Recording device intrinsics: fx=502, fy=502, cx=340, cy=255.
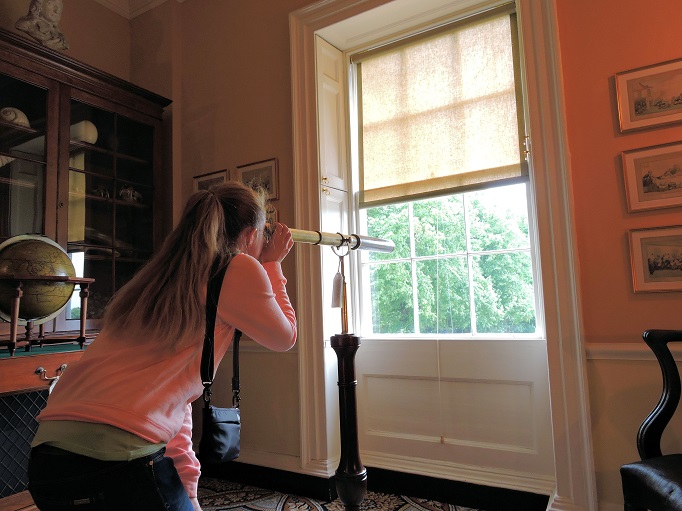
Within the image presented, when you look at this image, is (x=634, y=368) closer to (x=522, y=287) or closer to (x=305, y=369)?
(x=522, y=287)

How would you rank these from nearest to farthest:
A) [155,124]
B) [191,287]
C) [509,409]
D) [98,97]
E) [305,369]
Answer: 1. [191,287]
2. [509,409]
3. [305,369]
4. [98,97]
5. [155,124]

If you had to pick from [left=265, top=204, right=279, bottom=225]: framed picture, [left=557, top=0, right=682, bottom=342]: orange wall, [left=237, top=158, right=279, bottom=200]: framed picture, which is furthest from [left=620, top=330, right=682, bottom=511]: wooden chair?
[left=237, top=158, right=279, bottom=200]: framed picture

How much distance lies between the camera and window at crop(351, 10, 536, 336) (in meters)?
2.67

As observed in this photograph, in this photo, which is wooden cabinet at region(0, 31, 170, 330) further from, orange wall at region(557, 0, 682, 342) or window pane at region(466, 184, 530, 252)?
orange wall at region(557, 0, 682, 342)

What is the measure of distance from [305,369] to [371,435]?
55cm

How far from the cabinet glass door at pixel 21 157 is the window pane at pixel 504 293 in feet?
8.10

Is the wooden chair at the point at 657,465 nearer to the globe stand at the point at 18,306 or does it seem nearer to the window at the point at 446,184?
the window at the point at 446,184

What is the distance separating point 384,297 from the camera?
305 centimetres

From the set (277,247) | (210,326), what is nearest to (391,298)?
(277,247)

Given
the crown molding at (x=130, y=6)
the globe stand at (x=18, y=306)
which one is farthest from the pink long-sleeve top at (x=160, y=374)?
the crown molding at (x=130, y=6)

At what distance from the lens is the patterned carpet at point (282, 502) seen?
8.48ft

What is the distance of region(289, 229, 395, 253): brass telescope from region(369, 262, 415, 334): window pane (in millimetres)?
993

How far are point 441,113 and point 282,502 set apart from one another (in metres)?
2.35

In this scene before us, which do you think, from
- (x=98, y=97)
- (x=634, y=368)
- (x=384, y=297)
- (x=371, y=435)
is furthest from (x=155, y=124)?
(x=634, y=368)
